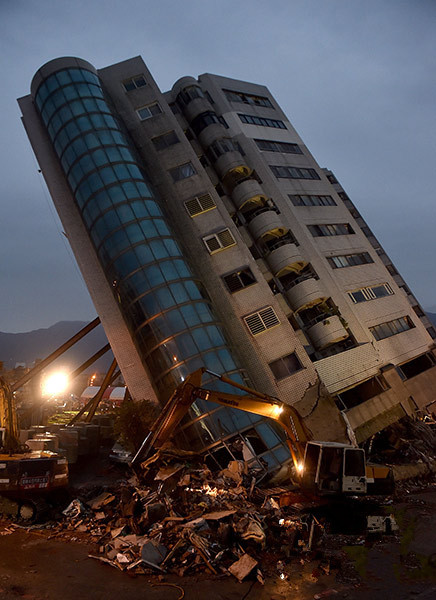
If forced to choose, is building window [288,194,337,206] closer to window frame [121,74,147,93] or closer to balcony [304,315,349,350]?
balcony [304,315,349,350]

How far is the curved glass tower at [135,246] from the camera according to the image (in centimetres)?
2041

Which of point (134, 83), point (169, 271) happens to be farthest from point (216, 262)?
point (134, 83)

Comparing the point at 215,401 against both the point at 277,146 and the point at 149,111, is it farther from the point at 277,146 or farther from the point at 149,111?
the point at 277,146

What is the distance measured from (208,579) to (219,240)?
20.8m

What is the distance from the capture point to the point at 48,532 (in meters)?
11.6

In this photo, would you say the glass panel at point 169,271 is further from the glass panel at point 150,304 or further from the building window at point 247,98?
the building window at point 247,98

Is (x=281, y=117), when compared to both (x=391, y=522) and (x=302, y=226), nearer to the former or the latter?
(x=302, y=226)

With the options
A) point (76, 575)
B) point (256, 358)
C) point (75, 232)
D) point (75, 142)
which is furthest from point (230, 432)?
point (75, 142)

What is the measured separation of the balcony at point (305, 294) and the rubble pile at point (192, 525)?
589 inches

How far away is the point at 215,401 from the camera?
1349cm

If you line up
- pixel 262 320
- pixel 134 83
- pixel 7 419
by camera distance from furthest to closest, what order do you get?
pixel 134 83, pixel 262 320, pixel 7 419

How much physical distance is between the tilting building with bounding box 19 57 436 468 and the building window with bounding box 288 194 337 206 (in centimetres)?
16

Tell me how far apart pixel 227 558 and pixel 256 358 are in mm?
13707

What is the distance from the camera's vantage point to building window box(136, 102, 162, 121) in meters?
30.2
